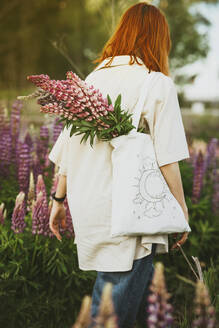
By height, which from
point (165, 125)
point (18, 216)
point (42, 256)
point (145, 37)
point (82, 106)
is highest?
point (145, 37)

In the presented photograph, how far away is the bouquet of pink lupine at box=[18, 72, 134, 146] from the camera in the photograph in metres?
1.88

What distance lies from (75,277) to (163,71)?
171 centimetres

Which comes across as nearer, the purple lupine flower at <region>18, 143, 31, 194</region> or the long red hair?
the long red hair

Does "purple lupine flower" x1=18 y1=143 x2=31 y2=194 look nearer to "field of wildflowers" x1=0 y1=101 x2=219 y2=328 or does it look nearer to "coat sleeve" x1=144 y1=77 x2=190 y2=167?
"field of wildflowers" x1=0 y1=101 x2=219 y2=328

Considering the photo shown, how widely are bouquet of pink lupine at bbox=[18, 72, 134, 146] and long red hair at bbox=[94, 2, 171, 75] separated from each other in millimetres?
323

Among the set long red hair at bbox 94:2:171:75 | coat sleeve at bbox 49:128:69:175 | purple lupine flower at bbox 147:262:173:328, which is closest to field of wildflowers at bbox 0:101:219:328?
coat sleeve at bbox 49:128:69:175

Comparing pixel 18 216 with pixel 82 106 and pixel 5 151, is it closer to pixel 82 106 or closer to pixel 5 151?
pixel 5 151

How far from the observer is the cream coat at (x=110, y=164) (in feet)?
6.43

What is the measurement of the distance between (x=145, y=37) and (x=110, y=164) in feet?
2.52

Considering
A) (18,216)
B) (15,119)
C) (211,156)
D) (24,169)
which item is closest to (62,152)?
(18,216)

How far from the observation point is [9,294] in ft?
8.59

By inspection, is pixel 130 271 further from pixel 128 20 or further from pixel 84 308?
pixel 128 20

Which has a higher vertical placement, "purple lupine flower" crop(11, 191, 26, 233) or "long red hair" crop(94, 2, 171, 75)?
"long red hair" crop(94, 2, 171, 75)

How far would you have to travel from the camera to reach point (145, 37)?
83.2 inches
